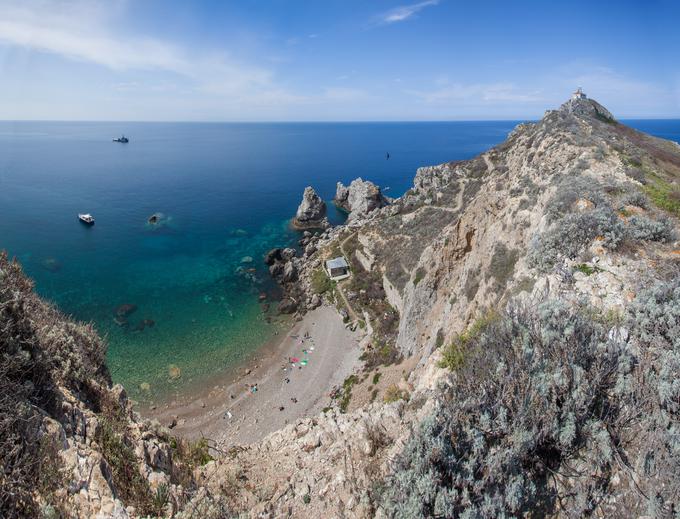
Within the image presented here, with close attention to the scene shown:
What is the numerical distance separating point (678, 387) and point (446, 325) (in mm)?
15020

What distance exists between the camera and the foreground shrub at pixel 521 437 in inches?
219

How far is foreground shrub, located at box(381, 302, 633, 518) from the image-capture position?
18.3 ft

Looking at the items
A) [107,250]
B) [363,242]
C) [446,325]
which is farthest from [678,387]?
[107,250]

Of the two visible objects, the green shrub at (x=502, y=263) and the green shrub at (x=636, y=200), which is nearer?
the green shrub at (x=636, y=200)

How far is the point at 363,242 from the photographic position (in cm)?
5253

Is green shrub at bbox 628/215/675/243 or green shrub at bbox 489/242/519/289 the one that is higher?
green shrub at bbox 628/215/675/243

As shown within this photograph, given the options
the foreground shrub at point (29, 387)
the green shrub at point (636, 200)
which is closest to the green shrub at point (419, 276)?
the green shrub at point (636, 200)

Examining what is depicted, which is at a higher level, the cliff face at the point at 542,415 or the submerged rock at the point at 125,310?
the cliff face at the point at 542,415

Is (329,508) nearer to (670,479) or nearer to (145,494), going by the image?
(145,494)

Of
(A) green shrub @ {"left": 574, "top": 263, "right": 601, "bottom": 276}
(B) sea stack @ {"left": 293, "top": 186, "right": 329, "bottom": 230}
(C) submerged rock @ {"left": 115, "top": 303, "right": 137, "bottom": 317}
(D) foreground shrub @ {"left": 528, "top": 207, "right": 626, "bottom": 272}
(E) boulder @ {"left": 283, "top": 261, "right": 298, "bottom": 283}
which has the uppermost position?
(D) foreground shrub @ {"left": 528, "top": 207, "right": 626, "bottom": 272}

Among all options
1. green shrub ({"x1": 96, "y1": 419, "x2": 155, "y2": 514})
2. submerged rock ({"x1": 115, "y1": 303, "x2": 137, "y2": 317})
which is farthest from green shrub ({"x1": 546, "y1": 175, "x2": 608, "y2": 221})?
submerged rock ({"x1": 115, "y1": 303, "x2": 137, "y2": 317})

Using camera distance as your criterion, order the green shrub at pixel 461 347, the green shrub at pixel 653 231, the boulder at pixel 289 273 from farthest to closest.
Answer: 1. the boulder at pixel 289 273
2. the green shrub at pixel 653 231
3. the green shrub at pixel 461 347

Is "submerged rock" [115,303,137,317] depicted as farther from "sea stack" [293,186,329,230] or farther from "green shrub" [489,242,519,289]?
"green shrub" [489,242,519,289]

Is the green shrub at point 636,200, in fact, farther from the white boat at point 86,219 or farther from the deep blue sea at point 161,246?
the white boat at point 86,219
